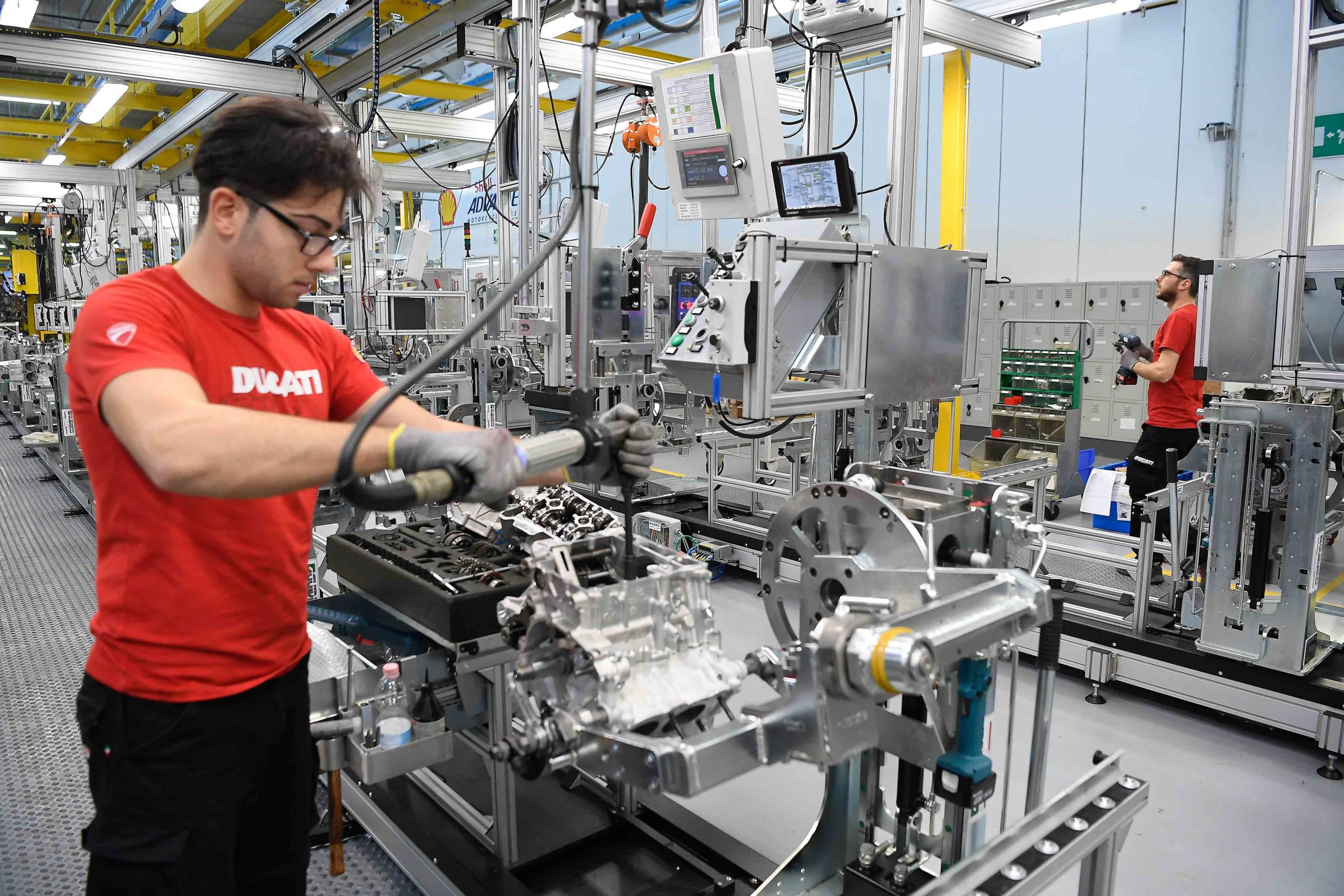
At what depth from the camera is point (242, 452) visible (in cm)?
113

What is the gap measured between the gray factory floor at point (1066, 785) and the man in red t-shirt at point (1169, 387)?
1194 mm

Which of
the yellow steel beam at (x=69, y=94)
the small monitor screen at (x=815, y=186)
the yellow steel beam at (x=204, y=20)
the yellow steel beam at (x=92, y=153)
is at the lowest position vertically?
the small monitor screen at (x=815, y=186)

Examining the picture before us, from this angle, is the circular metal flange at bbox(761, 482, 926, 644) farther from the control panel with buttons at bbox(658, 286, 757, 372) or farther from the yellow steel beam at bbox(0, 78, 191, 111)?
the yellow steel beam at bbox(0, 78, 191, 111)

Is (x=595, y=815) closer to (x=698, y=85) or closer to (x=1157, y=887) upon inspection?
(x=1157, y=887)

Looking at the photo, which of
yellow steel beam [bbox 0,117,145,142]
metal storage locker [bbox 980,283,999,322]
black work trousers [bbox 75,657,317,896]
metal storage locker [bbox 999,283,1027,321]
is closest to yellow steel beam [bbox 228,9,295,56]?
yellow steel beam [bbox 0,117,145,142]

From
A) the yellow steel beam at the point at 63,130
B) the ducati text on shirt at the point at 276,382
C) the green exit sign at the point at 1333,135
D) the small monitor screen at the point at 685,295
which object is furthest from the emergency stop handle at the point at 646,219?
the yellow steel beam at the point at 63,130

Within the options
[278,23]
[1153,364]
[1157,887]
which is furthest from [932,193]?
[1157,887]

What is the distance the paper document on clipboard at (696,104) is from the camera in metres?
3.12

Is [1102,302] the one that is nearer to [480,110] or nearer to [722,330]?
[722,330]

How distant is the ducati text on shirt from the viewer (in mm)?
1481

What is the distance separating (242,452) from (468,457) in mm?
277

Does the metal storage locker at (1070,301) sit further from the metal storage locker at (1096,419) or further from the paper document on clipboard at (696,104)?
the paper document on clipboard at (696,104)

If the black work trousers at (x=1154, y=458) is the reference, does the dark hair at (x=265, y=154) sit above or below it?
above

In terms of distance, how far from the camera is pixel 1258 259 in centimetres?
345
